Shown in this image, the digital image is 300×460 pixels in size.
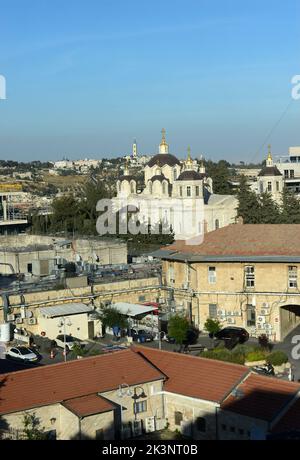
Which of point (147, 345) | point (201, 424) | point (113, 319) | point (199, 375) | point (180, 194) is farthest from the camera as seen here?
point (180, 194)

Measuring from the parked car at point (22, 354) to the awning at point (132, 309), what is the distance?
478 cm

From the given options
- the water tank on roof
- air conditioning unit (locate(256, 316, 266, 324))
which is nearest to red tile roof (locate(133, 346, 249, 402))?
the water tank on roof

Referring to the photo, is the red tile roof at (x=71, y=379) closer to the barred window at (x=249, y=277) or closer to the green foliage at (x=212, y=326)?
the green foliage at (x=212, y=326)

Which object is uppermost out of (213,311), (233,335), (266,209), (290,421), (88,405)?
(266,209)

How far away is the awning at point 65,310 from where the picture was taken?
27.0 meters

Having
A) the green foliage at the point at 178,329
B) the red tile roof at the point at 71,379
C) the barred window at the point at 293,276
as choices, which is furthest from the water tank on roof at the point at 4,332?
the barred window at the point at 293,276

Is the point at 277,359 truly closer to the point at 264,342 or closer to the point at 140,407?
the point at 264,342

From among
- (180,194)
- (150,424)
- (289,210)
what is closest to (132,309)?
(150,424)

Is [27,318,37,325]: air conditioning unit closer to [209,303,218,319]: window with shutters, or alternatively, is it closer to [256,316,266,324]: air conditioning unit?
[209,303,218,319]: window with shutters

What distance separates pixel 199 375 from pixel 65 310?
10.1 metres

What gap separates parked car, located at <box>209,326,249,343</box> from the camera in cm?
2725

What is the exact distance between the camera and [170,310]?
29875 mm

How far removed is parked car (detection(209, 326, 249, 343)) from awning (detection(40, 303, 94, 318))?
5.07m

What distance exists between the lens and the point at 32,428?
54.1 ft
